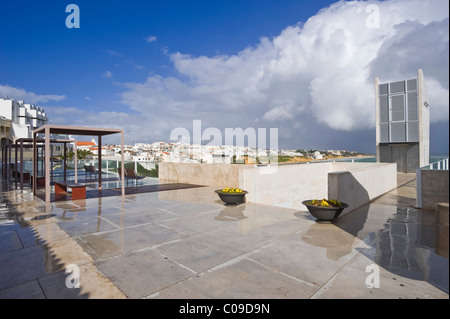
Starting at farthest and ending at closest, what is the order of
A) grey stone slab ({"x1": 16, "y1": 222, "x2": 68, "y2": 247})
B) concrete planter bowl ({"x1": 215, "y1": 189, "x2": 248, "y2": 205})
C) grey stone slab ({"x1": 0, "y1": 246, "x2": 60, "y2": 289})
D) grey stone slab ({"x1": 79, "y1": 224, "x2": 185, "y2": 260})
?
concrete planter bowl ({"x1": 215, "y1": 189, "x2": 248, "y2": 205}) < grey stone slab ({"x1": 16, "y1": 222, "x2": 68, "y2": 247}) < grey stone slab ({"x1": 79, "y1": 224, "x2": 185, "y2": 260}) < grey stone slab ({"x1": 0, "y1": 246, "x2": 60, "y2": 289})

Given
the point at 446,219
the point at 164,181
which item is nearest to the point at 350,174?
the point at 446,219

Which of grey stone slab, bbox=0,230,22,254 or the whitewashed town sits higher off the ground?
the whitewashed town

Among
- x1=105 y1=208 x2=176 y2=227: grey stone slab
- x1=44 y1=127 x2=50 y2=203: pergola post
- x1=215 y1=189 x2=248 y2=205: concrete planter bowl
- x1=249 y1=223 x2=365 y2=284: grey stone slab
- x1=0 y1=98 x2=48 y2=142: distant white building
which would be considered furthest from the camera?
x1=0 y1=98 x2=48 y2=142: distant white building

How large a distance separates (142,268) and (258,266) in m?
1.62

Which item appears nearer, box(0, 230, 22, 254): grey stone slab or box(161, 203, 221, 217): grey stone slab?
box(0, 230, 22, 254): grey stone slab

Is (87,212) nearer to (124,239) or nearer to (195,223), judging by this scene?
(124,239)

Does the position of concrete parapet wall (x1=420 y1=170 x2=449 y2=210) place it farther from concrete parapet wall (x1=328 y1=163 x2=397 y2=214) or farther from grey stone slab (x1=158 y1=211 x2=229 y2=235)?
grey stone slab (x1=158 y1=211 x2=229 y2=235)

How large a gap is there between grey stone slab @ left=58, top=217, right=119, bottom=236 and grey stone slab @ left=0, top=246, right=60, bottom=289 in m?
0.94

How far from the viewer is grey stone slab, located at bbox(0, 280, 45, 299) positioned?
9.09 ft

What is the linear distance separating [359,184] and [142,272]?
292 inches

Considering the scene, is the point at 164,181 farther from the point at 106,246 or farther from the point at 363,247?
the point at 363,247

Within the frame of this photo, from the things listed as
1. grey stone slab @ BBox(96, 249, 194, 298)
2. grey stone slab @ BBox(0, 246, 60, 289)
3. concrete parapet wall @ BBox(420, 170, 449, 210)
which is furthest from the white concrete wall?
grey stone slab @ BBox(0, 246, 60, 289)

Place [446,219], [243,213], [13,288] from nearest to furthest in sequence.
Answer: [446,219]
[13,288]
[243,213]

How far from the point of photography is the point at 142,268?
11.3 ft
